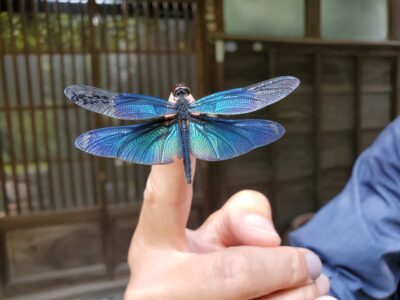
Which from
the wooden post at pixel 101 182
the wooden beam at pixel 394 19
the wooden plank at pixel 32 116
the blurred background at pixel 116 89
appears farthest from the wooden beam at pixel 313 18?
the wooden plank at pixel 32 116

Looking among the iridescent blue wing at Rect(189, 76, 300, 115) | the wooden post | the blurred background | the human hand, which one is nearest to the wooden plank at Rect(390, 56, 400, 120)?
the blurred background

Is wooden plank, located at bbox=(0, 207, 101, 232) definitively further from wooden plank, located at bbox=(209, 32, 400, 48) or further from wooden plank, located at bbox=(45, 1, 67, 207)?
wooden plank, located at bbox=(209, 32, 400, 48)

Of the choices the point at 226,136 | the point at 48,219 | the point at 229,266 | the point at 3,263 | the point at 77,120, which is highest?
the point at 226,136

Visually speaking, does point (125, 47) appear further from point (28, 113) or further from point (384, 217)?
point (384, 217)

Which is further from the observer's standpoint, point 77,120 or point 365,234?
point 77,120

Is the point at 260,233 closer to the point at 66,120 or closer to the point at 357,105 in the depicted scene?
the point at 66,120

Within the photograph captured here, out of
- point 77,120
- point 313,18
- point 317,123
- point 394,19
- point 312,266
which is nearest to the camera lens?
point 312,266

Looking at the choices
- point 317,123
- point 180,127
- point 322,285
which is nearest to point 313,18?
point 317,123
